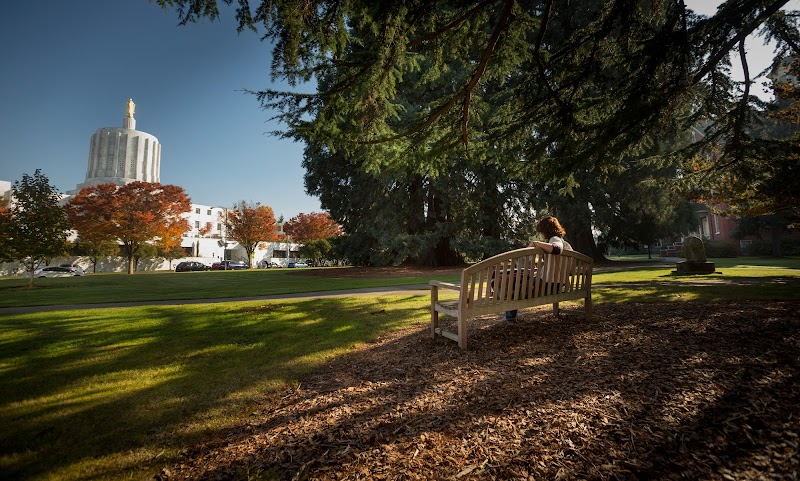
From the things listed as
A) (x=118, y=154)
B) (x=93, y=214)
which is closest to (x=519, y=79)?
(x=93, y=214)

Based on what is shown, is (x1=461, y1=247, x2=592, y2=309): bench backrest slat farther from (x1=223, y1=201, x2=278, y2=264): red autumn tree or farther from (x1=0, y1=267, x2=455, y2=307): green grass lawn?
(x1=223, y1=201, x2=278, y2=264): red autumn tree

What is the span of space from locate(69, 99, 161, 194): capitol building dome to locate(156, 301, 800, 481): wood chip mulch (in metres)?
76.2

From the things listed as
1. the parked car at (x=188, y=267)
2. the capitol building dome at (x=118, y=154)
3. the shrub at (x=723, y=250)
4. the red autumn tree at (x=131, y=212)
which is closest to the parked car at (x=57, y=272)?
the red autumn tree at (x=131, y=212)

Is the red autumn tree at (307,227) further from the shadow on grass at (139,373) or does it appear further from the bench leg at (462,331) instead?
the bench leg at (462,331)

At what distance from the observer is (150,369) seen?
3971 mm

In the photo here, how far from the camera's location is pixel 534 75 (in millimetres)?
6125

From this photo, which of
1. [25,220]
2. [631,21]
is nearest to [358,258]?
[25,220]

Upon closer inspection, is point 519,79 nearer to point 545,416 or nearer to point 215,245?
point 545,416

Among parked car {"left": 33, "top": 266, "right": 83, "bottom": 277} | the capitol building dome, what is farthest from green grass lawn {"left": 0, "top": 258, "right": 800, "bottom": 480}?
the capitol building dome

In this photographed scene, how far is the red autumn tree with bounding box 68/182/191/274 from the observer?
1375 inches

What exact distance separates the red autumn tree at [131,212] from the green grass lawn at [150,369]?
36144 millimetres

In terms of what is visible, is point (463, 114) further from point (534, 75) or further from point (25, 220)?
point (25, 220)

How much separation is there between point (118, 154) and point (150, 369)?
77893 mm

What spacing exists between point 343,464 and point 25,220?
23417mm
